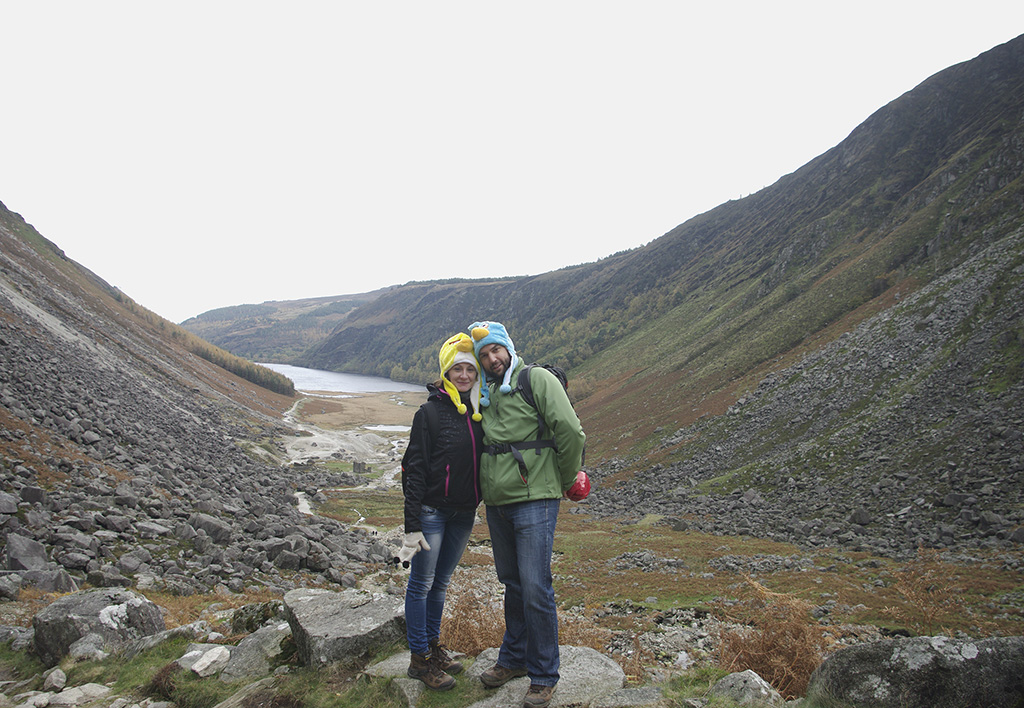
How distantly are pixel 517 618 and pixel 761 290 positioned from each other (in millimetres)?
75663

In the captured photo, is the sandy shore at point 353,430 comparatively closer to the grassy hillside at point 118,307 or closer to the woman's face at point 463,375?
the grassy hillside at point 118,307

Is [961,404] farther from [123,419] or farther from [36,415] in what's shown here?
[123,419]

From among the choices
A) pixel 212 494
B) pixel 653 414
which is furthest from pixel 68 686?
pixel 653 414

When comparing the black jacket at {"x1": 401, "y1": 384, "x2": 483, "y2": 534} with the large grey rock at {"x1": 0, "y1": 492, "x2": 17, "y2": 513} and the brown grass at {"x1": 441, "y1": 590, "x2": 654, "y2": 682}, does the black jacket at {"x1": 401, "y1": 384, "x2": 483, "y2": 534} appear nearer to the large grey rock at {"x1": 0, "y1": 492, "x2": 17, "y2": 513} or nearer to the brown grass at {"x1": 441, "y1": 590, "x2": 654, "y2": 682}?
the brown grass at {"x1": 441, "y1": 590, "x2": 654, "y2": 682}

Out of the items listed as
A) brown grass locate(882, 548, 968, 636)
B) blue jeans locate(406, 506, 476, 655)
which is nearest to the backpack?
blue jeans locate(406, 506, 476, 655)

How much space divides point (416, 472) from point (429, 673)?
6.56 feet

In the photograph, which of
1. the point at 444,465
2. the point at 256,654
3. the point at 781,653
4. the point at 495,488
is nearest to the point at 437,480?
the point at 444,465

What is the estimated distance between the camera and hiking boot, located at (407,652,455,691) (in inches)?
191

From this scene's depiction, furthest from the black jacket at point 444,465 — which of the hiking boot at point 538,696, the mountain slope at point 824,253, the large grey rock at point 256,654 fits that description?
the mountain slope at point 824,253

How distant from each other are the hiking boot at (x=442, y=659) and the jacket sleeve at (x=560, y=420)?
2261mm

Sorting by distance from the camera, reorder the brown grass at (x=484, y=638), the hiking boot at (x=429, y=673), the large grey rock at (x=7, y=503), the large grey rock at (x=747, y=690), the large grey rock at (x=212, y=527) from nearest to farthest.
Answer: the large grey rock at (x=747, y=690), the hiking boot at (x=429, y=673), the brown grass at (x=484, y=638), the large grey rock at (x=7, y=503), the large grey rock at (x=212, y=527)

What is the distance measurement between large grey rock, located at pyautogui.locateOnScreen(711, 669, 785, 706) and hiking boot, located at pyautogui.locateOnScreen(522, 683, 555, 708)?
54.8 inches

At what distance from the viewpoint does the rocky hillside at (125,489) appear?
413 inches

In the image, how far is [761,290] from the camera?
7081 centimetres
